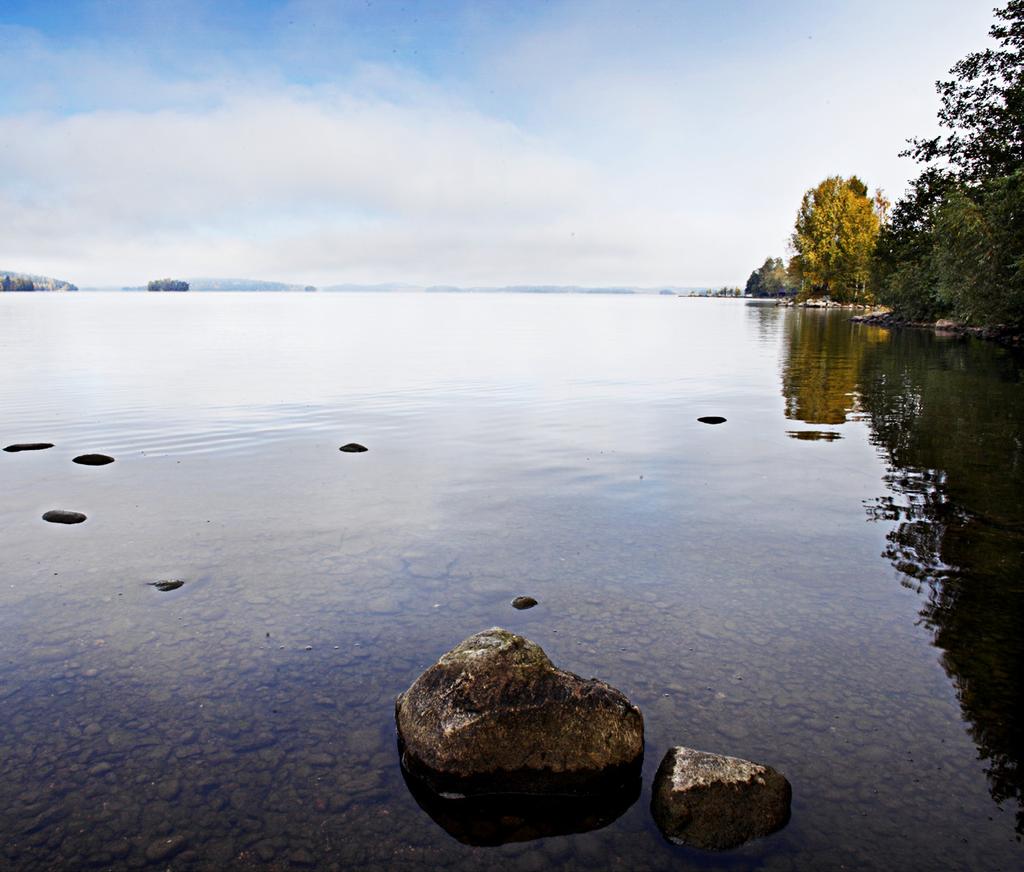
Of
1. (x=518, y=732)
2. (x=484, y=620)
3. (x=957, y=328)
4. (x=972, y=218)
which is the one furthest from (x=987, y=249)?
(x=518, y=732)

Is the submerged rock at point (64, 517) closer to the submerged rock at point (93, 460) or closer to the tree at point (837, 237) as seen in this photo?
the submerged rock at point (93, 460)

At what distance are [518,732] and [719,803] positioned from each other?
2009 millimetres

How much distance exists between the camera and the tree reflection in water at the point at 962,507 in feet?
30.5

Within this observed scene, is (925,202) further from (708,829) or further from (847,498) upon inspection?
(708,829)

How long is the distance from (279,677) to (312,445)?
622 inches

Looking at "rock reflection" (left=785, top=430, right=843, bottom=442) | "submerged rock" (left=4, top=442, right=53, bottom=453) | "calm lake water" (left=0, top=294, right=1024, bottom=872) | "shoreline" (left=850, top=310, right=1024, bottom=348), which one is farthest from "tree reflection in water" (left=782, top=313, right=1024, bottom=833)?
"submerged rock" (left=4, top=442, right=53, bottom=453)

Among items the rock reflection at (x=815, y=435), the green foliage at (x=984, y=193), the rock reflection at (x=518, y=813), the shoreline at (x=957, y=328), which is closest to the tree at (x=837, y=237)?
the shoreline at (x=957, y=328)

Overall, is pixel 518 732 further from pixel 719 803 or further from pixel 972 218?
pixel 972 218

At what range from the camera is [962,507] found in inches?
683

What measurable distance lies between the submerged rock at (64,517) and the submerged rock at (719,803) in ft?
46.5

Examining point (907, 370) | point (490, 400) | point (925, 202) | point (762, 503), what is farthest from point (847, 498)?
point (925, 202)

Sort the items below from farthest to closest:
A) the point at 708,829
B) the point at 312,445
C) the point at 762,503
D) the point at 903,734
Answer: the point at 312,445, the point at 762,503, the point at 903,734, the point at 708,829

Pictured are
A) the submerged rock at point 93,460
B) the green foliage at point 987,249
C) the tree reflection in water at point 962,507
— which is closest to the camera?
the tree reflection in water at point 962,507

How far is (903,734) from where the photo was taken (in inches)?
334
